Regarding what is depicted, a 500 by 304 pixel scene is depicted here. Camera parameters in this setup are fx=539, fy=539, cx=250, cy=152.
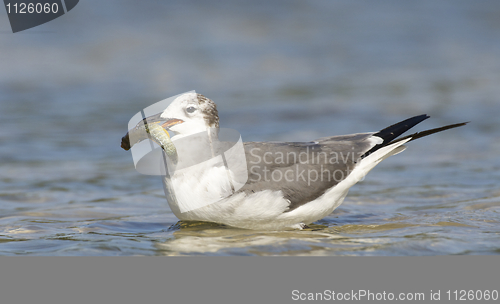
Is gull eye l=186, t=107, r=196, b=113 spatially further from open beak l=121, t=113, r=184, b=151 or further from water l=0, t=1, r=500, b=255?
water l=0, t=1, r=500, b=255

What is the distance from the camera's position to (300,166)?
487 centimetres

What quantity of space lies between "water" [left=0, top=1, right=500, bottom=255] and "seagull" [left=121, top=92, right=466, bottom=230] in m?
0.20

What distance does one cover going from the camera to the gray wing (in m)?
4.66

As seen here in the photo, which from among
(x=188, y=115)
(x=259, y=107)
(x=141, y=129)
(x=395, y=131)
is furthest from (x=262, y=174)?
(x=259, y=107)

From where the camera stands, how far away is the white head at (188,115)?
4688 mm

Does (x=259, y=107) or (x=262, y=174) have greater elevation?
(x=259, y=107)

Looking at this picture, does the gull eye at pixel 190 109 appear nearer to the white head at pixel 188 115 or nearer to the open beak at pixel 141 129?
the white head at pixel 188 115

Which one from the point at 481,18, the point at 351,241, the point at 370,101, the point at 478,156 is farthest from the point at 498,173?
the point at 481,18

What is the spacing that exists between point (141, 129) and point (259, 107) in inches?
233

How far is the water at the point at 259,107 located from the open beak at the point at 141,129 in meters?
0.78

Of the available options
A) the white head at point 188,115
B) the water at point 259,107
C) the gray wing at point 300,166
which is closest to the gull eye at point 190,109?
the white head at point 188,115

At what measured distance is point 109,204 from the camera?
581 centimetres

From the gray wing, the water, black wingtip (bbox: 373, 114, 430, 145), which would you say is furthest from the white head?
black wingtip (bbox: 373, 114, 430, 145)

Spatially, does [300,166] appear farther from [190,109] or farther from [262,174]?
[190,109]
